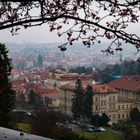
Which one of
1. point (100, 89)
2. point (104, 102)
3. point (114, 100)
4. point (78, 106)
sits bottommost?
point (104, 102)

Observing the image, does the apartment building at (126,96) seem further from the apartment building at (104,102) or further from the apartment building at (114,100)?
the apartment building at (104,102)

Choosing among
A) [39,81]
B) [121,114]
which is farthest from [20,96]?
[39,81]

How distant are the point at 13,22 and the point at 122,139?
78.2ft

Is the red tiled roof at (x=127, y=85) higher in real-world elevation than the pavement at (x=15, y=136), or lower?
lower

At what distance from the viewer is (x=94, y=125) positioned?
119ft

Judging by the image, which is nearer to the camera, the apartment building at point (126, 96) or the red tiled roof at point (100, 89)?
the red tiled roof at point (100, 89)

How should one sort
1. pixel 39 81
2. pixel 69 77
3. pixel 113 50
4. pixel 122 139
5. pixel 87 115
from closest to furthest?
pixel 113 50, pixel 122 139, pixel 87 115, pixel 69 77, pixel 39 81

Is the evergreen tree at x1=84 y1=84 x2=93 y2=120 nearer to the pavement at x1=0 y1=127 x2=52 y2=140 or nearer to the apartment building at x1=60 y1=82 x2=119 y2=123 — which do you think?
the apartment building at x1=60 y1=82 x2=119 y2=123

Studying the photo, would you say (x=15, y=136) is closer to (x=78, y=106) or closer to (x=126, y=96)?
(x=78, y=106)

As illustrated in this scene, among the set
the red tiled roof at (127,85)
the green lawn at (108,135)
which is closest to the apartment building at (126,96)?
the red tiled roof at (127,85)

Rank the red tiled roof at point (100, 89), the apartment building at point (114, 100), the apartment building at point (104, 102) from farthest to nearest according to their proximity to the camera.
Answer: the apartment building at point (104, 102) < the apartment building at point (114, 100) < the red tiled roof at point (100, 89)

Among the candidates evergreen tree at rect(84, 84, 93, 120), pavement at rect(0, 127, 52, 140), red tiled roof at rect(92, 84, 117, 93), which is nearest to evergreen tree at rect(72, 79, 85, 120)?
evergreen tree at rect(84, 84, 93, 120)

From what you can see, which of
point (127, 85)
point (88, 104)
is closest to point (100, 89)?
point (127, 85)

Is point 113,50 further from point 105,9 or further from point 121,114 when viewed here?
point 121,114
